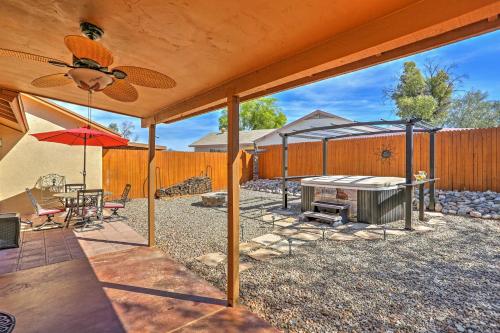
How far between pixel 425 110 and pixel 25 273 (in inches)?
907

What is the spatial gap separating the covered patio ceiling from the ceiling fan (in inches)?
2.4

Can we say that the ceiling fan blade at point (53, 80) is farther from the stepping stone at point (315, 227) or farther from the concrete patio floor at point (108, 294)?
the stepping stone at point (315, 227)

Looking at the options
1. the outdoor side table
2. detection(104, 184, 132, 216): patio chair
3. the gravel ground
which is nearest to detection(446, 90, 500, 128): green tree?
the gravel ground

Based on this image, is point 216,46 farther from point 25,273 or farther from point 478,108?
point 478,108

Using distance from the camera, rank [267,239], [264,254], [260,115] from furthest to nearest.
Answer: [260,115] → [267,239] → [264,254]

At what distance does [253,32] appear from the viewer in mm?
1655

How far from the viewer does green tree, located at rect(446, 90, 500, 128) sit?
24.2 meters

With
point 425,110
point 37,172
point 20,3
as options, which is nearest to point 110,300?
point 20,3

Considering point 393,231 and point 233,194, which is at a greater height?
point 233,194

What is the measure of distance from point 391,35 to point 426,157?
9025 millimetres

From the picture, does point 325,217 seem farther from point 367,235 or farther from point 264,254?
point 264,254

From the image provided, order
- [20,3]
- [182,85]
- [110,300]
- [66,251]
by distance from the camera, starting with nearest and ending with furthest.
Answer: [20,3]
[110,300]
[182,85]
[66,251]

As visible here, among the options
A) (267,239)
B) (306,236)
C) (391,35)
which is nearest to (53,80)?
(391,35)

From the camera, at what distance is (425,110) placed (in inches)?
737
